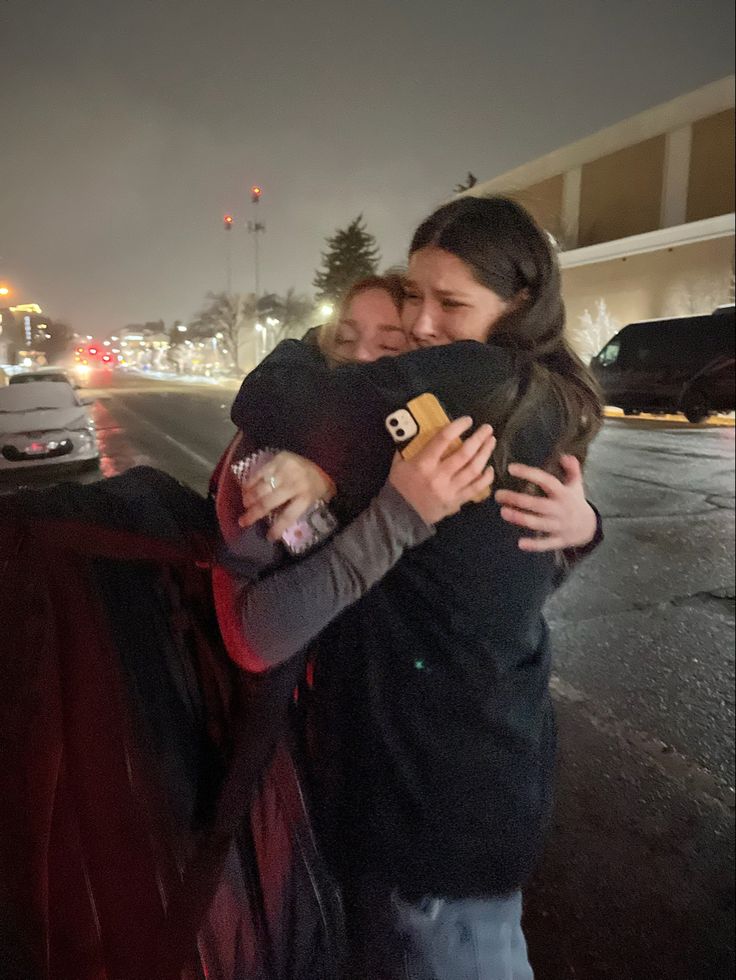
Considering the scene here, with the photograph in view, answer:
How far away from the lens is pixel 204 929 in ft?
3.36

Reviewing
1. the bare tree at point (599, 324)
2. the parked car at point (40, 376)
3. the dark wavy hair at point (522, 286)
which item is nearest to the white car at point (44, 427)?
the parked car at point (40, 376)

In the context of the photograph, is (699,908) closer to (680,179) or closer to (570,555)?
(570,555)

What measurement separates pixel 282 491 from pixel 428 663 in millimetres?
356

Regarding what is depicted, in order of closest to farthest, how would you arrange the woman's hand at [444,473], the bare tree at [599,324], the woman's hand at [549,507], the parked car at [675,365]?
the woman's hand at [444,473] < the woman's hand at [549,507] < the bare tree at [599,324] < the parked car at [675,365]

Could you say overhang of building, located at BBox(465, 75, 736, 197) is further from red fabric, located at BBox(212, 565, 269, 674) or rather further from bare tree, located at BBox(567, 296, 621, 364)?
bare tree, located at BBox(567, 296, 621, 364)

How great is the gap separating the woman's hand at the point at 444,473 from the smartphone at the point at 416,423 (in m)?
0.01

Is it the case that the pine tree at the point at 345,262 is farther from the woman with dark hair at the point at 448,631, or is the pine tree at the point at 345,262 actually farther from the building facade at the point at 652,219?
the building facade at the point at 652,219

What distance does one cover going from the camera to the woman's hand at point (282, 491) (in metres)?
0.90

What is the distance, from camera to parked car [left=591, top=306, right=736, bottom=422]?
43.5ft

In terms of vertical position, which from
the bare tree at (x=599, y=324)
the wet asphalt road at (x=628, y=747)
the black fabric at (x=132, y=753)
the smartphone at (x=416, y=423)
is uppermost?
the bare tree at (x=599, y=324)

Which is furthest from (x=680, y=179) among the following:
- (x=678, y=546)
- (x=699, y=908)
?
(x=699, y=908)

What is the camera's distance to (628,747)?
3.11 meters

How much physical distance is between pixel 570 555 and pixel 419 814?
0.66m

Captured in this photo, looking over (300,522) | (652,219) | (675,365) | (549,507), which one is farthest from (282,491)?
(652,219)
